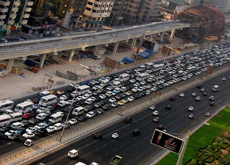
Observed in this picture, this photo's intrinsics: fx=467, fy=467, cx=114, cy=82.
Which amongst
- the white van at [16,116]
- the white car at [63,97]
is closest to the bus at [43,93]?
the white car at [63,97]

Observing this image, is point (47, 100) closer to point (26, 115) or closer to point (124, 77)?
point (26, 115)

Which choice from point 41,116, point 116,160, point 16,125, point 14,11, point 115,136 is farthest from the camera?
point 14,11

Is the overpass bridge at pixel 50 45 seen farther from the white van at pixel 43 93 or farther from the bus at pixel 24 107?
the bus at pixel 24 107

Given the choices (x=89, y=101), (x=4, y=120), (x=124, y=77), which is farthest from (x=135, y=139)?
(x=124, y=77)

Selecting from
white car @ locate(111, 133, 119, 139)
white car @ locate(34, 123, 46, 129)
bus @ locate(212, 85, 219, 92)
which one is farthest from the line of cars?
bus @ locate(212, 85, 219, 92)

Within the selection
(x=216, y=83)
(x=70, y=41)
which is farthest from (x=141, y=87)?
(x=216, y=83)

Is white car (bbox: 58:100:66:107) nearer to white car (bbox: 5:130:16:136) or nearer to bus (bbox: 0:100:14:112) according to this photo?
bus (bbox: 0:100:14:112)

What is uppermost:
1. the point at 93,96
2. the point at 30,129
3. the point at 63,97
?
the point at 93,96

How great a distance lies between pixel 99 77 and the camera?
151 metres

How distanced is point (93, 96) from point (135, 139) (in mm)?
27623

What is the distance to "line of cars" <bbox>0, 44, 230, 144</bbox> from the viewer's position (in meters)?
105

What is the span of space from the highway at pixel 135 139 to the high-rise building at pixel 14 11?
63.2 meters

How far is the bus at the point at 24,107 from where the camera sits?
104938mm

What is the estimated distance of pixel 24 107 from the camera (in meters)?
106
